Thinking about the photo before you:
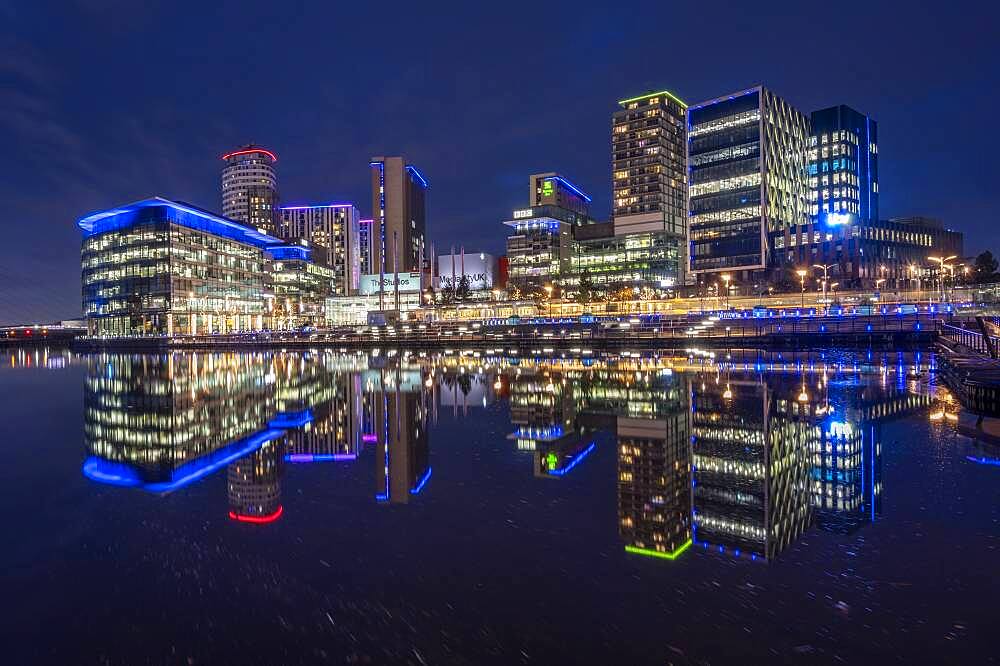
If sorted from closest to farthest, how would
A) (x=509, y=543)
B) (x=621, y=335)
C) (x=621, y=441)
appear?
(x=509, y=543) < (x=621, y=441) < (x=621, y=335)

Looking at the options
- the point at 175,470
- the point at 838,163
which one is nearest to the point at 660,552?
the point at 175,470

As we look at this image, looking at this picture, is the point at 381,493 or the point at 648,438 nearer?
the point at 381,493

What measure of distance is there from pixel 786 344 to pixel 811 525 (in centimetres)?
6917

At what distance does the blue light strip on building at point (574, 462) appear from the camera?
1119 centimetres

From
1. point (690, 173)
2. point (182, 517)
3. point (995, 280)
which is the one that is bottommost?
point (182, 517)

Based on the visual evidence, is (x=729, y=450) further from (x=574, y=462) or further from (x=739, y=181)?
(x=739, y=181)

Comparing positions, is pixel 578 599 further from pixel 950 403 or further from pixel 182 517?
pixel 950 403

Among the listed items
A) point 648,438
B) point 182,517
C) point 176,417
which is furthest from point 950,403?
point 176,417

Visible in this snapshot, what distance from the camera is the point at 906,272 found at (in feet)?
514

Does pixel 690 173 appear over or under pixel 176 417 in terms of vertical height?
over

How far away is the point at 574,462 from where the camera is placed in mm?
11984

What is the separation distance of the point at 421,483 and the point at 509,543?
135 inches

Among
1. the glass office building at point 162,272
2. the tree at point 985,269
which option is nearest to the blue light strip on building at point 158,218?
the glass office building at point 162,272

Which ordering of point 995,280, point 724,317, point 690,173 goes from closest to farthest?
point 724,317
point 995,280
point 690,173
